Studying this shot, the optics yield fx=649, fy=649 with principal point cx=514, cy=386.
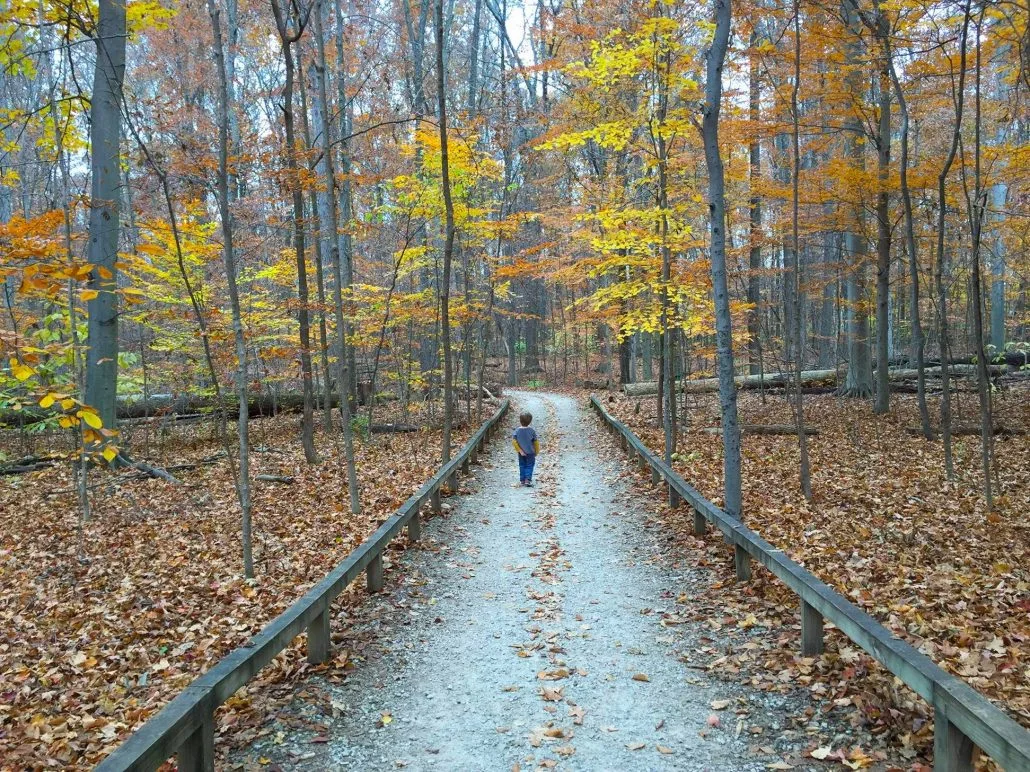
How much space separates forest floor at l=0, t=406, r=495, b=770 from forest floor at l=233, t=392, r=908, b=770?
575 mm

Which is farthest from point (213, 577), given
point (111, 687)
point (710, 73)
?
point (710, 73)

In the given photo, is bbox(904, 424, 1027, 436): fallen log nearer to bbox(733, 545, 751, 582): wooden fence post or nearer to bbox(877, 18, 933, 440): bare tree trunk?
bbox(877, 18, 933, 440): bare tree trunk

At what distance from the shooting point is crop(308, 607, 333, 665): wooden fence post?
4781mm

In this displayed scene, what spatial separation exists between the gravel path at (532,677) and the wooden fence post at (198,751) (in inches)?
18.1

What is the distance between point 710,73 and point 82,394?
9643 mm

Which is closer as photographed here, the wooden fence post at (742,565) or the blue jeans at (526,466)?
the wooden fence post at (742,565)

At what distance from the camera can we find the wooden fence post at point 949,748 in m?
2.81

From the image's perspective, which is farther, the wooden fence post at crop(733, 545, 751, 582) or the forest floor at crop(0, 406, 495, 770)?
the wooden fence post at crop(733, 545, 751, 582)

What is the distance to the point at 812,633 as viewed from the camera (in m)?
4.55

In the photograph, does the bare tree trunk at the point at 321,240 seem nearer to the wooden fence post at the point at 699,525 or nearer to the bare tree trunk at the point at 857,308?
the wooden fence post at the point at 699,525

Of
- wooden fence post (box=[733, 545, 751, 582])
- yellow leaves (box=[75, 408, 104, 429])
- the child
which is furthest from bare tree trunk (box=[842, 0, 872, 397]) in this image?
yellow leaves (box=[75, 408, 104, 429])

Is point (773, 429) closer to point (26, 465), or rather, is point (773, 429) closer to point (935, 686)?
point (935, 686)

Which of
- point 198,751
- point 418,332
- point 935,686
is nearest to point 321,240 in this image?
point 418,332

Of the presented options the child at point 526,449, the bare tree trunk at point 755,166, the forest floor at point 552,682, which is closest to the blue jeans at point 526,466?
the child at point 526,449
